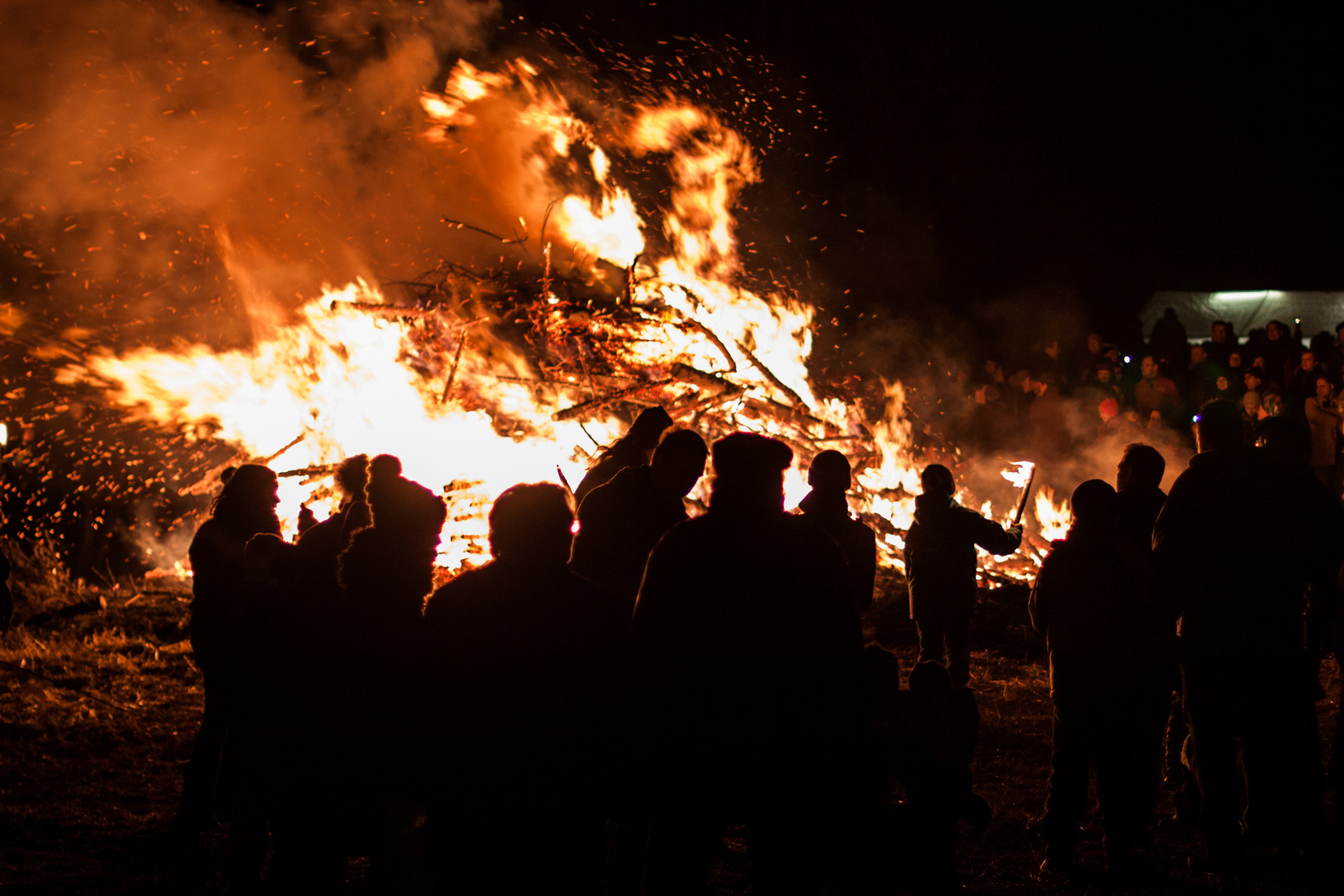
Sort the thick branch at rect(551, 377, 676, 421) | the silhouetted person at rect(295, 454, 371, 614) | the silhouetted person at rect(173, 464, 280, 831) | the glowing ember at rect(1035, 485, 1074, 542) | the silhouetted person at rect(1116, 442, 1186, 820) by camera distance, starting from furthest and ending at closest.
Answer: the glowing ember at rect(1035, 485, 1074, 542) < the thick branch at rect(551, 377, 676, 421) < the silhouetted person at rect(173, 464, 280, 831) < the silhouetted person at rect(1116, 442, 1186, 820) < the silhouetted person at rect(295, 454, 371, 614)

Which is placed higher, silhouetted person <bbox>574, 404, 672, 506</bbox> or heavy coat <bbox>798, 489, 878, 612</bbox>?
silhouetted person <bbox>574, 404, 672, 506</bbox>

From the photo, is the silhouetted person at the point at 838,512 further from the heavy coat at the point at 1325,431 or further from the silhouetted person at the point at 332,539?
the heavy coat at the point at 1325,431

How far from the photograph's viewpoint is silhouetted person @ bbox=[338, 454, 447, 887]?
2.96 meters

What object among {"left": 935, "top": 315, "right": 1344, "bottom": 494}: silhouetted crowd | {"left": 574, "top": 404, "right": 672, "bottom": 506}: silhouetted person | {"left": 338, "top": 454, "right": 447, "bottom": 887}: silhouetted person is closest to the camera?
{"left": 338, "top": 454, "right": 447, "bottom": 887}: silhouetted person

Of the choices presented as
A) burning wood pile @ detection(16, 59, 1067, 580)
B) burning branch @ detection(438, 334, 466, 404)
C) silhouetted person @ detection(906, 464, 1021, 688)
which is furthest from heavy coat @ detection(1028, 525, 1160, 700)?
burning branch @ detection(438, 334, 466, 404)

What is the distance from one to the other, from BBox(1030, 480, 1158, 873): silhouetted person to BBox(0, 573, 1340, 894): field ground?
26 cm

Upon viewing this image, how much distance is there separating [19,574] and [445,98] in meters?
6.89

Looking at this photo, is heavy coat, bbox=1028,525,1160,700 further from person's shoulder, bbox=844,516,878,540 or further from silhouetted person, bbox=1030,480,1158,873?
person's shoulder, bbox=844,516,878,540

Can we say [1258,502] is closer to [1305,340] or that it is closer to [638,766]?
[638,766]

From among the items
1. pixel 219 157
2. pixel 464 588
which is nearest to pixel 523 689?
pixel 464 588

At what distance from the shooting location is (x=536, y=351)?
28.0ft

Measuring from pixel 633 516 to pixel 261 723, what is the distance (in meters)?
1.52

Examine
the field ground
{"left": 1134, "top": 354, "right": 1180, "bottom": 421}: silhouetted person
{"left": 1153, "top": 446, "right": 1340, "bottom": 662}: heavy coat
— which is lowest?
the field ground

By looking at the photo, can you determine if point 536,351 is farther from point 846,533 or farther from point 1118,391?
point 1118,391
